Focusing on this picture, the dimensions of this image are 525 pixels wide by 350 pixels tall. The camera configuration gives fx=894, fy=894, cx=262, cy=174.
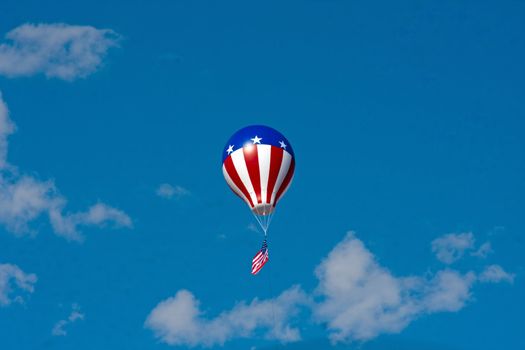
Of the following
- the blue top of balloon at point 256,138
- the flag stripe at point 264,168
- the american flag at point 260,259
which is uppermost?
the blue top of balloon at point 256,138

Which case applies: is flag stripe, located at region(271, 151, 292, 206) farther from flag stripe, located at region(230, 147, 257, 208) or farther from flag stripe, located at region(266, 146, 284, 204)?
flag stripe, located at region(230, 147, 257, 208)

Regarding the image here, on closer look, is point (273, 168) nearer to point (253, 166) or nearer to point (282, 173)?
point (282, 173)

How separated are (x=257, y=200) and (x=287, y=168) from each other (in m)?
3.60

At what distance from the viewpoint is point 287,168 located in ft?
223

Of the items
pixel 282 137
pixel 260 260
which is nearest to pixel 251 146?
pixel 282 137

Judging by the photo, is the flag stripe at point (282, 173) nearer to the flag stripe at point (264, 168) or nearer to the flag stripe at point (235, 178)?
the flag stripe at point (264, 168)

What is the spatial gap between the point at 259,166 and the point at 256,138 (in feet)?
7.16

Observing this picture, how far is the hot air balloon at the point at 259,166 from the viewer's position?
66750 millimetres

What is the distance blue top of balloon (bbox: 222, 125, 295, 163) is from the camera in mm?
67281

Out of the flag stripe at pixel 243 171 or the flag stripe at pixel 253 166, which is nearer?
the flag stripe at pixel 253 166

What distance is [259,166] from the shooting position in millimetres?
66750

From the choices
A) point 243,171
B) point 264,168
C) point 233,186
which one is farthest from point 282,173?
point 233,186

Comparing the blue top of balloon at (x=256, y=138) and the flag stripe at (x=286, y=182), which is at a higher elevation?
the blue top of balloon at (x=256, y=138)

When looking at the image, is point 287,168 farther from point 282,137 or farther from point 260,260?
point 260,260
